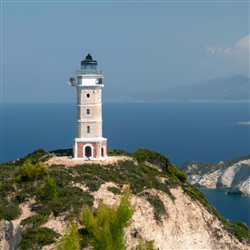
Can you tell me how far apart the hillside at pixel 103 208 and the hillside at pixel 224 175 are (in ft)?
198

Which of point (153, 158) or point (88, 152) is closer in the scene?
point (88, 152)

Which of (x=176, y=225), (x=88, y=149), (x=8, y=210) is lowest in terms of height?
(x=176, y=225)

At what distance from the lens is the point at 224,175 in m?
122

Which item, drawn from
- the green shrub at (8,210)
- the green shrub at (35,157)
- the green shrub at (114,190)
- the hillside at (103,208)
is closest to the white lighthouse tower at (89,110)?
the hillside at (103,208)

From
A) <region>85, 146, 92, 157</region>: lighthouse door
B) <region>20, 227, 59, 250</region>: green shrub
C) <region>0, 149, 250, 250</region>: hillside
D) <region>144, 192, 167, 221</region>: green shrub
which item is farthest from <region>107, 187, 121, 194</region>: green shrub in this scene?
<region>85, 146, 92, 157</region>: lighthouse door

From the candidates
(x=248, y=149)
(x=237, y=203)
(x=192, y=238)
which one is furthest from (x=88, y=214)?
(x=248, y=149)

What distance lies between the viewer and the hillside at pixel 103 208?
113 ft

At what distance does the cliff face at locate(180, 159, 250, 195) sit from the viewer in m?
115

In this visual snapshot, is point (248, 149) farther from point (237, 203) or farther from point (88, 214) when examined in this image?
point (88, 214)

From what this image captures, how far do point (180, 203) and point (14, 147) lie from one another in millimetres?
127360

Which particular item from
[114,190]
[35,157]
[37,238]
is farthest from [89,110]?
[37,238]

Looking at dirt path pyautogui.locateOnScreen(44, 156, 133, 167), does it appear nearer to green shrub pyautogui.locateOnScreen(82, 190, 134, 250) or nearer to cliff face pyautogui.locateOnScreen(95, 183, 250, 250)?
cliff face pyautogui.locateOnScreen(95, 183, 250, 250)

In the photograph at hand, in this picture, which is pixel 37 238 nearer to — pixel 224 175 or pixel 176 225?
pixel 176 225

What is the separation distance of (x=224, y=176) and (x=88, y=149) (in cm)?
7393
